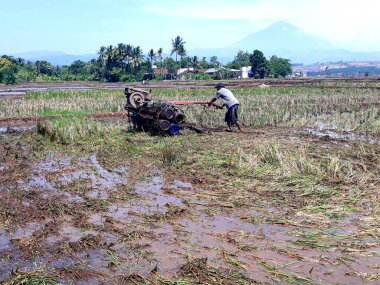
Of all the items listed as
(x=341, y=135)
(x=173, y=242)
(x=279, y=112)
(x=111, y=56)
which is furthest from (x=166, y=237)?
(x=111, y=56)

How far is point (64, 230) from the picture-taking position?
474cm

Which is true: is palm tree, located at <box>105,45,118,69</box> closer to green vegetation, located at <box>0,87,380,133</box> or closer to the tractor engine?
green vegetation, located at <box>0,87,380,133</box>

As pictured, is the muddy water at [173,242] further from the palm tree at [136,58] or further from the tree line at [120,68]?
the palm tree at [136,58]

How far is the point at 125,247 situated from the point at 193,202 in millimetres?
1606

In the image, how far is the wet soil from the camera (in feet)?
12.2

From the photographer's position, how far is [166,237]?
452 cm

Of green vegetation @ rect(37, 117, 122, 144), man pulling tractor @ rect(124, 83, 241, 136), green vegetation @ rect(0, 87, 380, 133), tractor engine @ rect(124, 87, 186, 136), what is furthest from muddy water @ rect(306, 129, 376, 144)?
green vegetation @ rect(37, 117, 122, 144)

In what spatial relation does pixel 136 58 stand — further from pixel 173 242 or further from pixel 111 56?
pixel 173 242

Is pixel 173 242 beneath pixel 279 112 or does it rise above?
beneath

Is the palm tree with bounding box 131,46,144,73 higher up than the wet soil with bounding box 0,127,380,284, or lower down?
higher up

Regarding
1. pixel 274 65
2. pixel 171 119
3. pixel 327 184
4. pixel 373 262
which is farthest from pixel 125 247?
pixel 274 65

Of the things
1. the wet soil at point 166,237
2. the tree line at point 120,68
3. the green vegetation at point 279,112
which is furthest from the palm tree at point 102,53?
the wet soil at point 166,237

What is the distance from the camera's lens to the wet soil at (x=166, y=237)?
12.2ft

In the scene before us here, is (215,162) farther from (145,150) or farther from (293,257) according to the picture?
(293,257)
